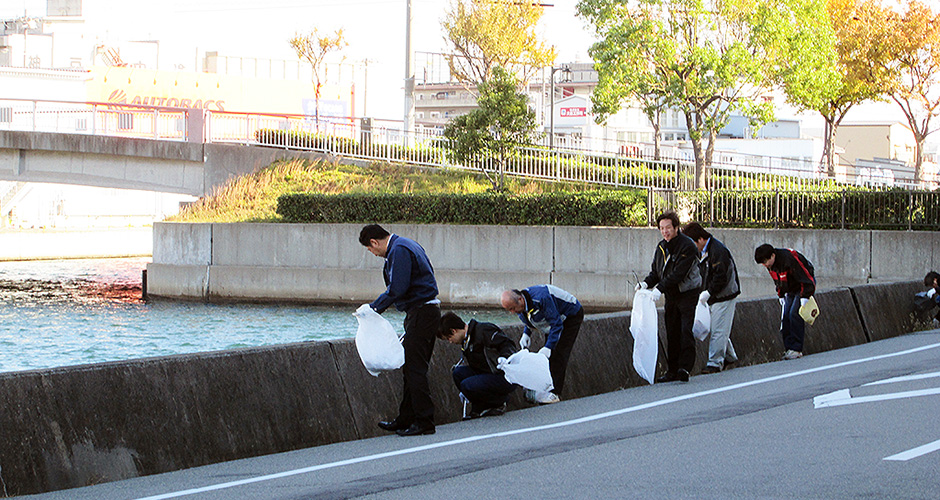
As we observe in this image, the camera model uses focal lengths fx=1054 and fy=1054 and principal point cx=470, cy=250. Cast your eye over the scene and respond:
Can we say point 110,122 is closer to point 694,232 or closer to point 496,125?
point 496,125

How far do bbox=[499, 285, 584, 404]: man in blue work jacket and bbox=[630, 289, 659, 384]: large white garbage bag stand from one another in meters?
1.25

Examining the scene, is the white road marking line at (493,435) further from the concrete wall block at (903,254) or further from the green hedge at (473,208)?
the green hedge at (473,208)

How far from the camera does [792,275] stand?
1381cm

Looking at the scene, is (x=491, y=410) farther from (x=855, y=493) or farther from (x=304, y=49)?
(x=304, y=49)

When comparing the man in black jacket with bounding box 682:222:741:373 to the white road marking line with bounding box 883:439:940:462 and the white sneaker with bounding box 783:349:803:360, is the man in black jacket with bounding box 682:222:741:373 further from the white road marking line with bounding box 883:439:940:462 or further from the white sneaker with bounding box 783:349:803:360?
the white road marking line with bounding box 883:439:940:462

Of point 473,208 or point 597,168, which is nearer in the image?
point 473,208

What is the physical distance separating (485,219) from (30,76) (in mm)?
48451

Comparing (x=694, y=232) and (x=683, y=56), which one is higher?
(x=683, y=56)

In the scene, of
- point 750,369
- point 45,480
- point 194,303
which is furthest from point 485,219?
point 45,480

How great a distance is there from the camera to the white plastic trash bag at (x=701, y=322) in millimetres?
12203

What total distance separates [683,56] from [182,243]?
57.8 feet

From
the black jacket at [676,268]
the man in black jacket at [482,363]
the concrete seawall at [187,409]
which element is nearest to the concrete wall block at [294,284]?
the black jacket at [676,268]

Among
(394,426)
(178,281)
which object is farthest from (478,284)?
(394,426)

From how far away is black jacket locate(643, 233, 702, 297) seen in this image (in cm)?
1145
